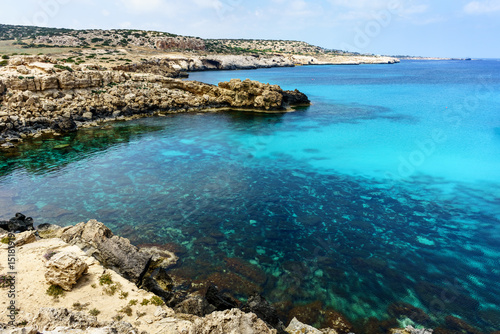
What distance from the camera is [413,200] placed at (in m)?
21.2

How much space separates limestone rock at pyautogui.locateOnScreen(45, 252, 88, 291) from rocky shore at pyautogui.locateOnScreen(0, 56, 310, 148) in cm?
2876

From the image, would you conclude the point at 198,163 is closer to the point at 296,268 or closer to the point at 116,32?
the point at 296,268

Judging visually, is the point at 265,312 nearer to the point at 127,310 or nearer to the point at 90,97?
the point at 127,310

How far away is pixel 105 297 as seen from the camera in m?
10.4

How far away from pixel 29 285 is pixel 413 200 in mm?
22693

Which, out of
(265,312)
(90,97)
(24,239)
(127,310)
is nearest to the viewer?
(127,310)

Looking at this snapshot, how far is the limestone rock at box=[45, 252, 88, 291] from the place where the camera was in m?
10.5

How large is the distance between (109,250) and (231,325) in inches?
341

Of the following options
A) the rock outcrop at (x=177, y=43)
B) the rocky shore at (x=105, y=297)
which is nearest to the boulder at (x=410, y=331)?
the rocky shore at (x=105, y=297)

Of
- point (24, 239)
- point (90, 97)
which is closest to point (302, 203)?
point (24, 239)

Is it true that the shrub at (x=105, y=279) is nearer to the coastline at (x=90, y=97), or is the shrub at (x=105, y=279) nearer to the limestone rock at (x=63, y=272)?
the limestone rock at (x=63, y=272)

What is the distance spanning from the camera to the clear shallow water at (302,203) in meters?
13.6

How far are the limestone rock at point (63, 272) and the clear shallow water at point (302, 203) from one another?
16.4 ft

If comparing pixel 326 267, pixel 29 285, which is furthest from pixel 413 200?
pixel 29 285
